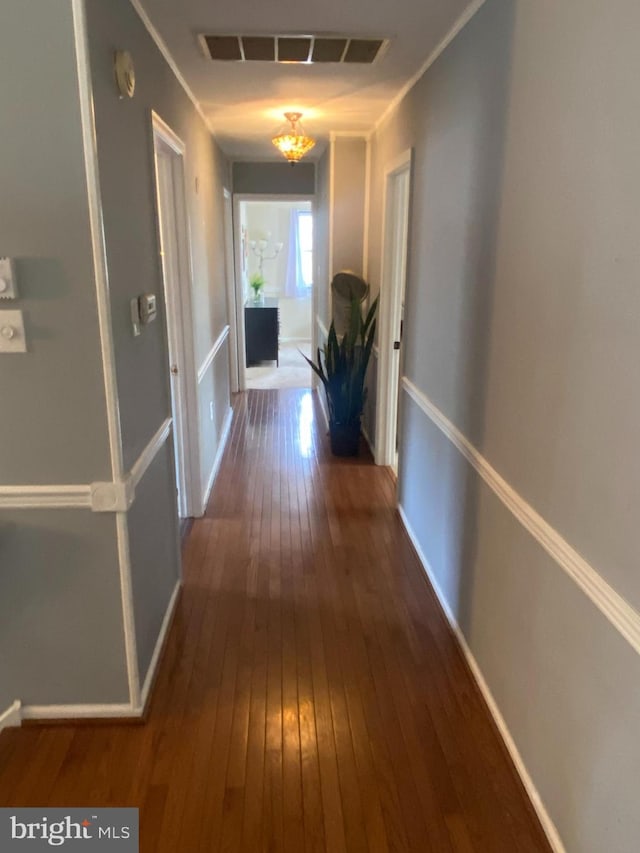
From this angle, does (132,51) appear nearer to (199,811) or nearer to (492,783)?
(199,811)

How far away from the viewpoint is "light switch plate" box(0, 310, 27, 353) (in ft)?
5.62

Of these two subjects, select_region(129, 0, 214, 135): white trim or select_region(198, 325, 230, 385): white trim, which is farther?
select_region(198, 325, 230, 385): white trim

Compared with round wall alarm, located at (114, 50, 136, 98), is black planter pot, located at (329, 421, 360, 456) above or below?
below

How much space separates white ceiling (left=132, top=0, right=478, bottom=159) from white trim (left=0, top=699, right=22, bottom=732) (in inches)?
93.5

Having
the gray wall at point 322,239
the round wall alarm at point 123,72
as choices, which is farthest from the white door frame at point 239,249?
the round wall alarm at point 123,72

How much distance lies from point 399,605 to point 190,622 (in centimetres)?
90

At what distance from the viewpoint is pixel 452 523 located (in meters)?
2.56

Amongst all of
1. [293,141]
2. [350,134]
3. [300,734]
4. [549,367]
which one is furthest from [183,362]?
[350,134]

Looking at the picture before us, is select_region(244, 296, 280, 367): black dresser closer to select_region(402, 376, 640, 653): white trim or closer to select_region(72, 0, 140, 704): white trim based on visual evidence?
select_region(402, 376, 640, 653): white trim


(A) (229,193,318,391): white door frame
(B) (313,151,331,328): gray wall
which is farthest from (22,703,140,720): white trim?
(A) (229,193,318,391): white door frame

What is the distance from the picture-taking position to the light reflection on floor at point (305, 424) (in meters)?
4.84

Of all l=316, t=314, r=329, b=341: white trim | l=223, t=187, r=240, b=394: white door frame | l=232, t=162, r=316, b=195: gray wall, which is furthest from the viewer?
Result: l=232, t=162, r=316, b=195: gray wall

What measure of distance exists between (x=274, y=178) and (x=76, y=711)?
5430mm

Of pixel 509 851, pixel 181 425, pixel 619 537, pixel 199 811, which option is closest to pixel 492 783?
pixel 509 851
